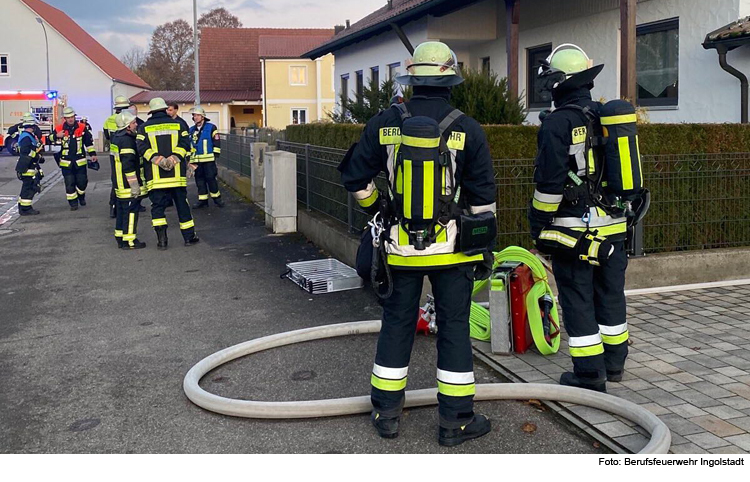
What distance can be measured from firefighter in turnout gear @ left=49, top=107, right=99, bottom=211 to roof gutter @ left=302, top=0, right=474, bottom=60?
7268mm

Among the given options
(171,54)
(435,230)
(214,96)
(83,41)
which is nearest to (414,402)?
(435,230)

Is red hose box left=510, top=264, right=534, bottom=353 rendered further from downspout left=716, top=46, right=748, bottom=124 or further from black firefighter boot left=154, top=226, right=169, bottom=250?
downspout left=716, top=46, right=748, bottom=124

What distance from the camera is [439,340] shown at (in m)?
4.55

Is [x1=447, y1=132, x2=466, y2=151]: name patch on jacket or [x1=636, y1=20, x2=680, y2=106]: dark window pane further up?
[x1=636, y1=20, x2=680, y2=106]: dark window pane

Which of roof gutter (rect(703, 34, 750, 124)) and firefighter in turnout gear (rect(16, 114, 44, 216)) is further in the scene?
firefighter in turnout gear (rect(16, 114, 44, 216))

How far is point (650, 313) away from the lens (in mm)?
7137

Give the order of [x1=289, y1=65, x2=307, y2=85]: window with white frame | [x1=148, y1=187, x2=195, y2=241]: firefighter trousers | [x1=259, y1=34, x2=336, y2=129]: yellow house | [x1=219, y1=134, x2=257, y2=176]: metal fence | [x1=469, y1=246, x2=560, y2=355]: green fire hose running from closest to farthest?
[x1=469, y1=246, x2=560, y2=355]: green fire hose < [x1=148, y1=187, x2=195, y2=241]: firefighter trousers < [x1=219, y1=134, x2=257, y2=176]: metal fence < [x1=259, y1=34, x2=336, y2=129]: yellow house < [x1=289, y1=65, x2=307, y2=85]: window with white frame

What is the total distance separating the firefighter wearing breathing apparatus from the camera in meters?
4.94

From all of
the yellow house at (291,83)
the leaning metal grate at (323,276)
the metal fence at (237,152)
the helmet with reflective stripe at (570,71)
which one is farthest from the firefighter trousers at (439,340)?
the yellow house at (291,83)

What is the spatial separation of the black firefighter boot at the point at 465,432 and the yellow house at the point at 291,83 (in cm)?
4750

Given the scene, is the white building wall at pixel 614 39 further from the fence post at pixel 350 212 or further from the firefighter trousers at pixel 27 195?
the firefighter trousers at pixel 27 195

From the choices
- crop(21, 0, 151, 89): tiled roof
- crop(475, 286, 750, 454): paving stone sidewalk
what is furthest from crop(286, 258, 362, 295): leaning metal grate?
crop(21, 0, 151, 89): tiled roof

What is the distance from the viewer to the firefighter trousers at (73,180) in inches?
624
